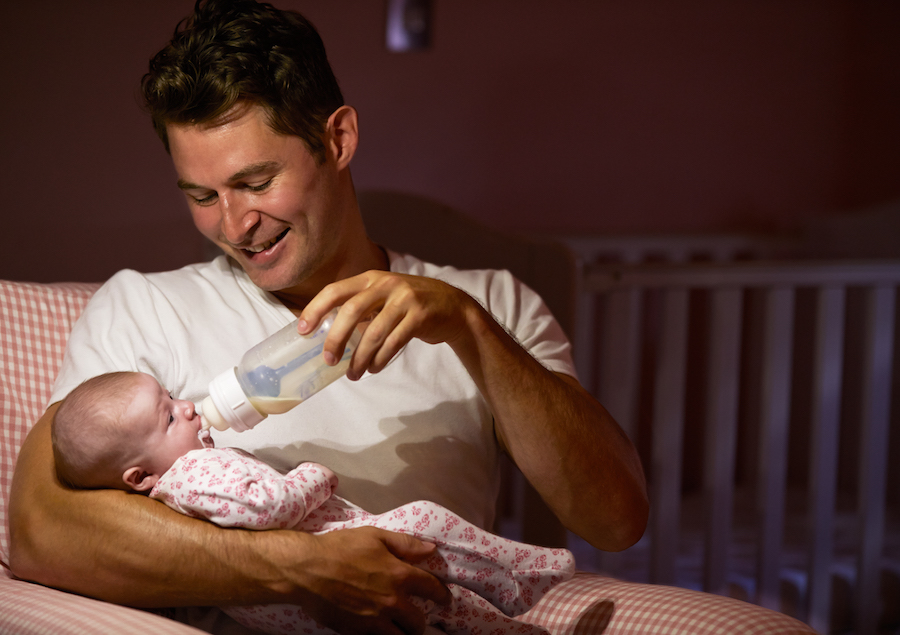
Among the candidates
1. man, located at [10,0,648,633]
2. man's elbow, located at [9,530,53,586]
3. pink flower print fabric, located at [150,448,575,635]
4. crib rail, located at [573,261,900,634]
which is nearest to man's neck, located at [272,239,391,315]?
man, located at [10,0,648,633]

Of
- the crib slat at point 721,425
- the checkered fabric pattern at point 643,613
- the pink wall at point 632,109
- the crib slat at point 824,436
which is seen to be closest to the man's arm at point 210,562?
the checkered fabric pattern at point 643,613

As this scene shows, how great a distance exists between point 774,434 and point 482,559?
1388 mm

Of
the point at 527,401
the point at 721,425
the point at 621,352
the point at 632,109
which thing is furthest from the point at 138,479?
the point at 632,109

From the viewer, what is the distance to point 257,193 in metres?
1.17

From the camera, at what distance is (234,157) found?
1.15 meters

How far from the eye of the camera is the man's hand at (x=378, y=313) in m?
0.92

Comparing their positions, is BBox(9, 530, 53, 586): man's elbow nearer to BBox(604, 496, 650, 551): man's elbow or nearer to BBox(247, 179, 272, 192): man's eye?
BBox(247, 179, 272, 192): man's eye

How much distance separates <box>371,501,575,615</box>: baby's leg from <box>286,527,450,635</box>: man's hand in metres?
0.02

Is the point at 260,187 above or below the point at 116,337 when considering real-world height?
above

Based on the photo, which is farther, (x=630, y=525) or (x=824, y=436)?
(x=824, y=436)

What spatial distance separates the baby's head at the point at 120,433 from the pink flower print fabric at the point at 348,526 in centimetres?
3

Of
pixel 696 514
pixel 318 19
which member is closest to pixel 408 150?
pixel 318 19

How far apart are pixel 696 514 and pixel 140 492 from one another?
2.02 meters

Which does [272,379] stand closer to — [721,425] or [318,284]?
[318,284]
